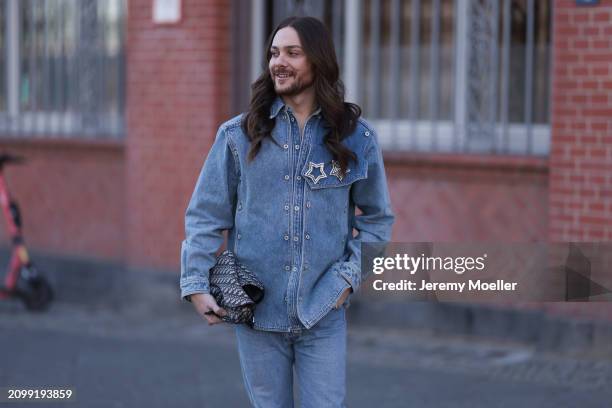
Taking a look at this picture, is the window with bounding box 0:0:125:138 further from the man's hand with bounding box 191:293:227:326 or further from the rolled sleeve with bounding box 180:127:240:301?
the man's hand with bounding box 191:293:227:326

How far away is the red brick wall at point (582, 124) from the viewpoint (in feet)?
23.2

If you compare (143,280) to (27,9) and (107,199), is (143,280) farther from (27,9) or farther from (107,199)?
(27,9)

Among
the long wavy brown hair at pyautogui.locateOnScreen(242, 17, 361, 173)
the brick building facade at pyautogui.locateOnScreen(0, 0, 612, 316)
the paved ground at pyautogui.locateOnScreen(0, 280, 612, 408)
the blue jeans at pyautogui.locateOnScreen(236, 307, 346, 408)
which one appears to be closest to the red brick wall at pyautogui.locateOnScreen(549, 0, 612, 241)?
the brick building facade at pyautogui.locateOnScreen(0, 0, 612, 316)

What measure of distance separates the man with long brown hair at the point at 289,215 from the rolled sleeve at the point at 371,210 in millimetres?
22

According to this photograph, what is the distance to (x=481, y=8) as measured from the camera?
7906 mm

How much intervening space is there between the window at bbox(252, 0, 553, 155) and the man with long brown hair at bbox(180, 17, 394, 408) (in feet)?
13.7

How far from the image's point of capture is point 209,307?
3748mm

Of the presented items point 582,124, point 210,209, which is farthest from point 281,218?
point 582,124

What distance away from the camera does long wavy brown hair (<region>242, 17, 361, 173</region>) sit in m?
3.81

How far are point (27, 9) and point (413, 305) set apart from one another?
16.0 ft

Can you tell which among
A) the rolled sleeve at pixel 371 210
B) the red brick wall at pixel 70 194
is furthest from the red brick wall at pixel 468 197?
the rolled sleeve at pixel 371 210

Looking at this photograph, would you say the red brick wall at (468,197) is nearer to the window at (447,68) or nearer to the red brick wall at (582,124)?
the window at (447,68)

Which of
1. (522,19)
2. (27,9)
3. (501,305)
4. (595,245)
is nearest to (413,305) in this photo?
(501,305)

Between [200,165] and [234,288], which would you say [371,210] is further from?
[200,165]
